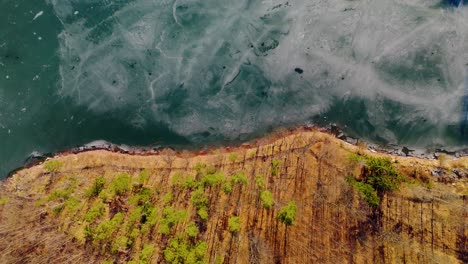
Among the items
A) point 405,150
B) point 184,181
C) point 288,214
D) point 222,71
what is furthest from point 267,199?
point 405,150

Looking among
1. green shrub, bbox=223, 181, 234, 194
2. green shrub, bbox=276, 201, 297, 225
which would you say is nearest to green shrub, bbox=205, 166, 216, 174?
green shrub, bbox=223, 181, 234, 194

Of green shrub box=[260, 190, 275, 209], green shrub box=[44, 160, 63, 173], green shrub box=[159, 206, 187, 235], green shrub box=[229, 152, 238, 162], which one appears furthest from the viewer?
green shrub box=[44, 160, 63, 173]

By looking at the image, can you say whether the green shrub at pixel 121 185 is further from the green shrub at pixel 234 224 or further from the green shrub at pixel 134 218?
the green shrub at pixel 234 224

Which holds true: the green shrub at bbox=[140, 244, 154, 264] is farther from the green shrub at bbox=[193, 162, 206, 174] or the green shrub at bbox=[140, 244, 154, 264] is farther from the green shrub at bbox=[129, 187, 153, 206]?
the green shrub at bbox=[193, 162, 206, 174]

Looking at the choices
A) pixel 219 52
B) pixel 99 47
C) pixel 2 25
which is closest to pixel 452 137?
pixel 219 52

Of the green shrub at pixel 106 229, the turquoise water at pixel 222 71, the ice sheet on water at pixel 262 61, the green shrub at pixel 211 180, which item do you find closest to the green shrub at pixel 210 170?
the green shrub at pixel 211 180

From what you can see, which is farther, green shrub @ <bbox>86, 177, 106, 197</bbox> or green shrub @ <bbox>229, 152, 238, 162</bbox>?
green shrub @ <bbox>229, 152, 238, 162</bbox>

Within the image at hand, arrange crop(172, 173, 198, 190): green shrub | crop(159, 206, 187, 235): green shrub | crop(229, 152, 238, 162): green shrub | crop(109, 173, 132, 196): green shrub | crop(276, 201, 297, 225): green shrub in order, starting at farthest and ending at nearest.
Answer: crop(229, 152, 238, 162): green shrub, crop(109, 173, 132, 196): green shrub, crop(172, 173, 198, 190): green shrub, crop(159, 206, 187, 235): green shrub, crop(276, 201, 297, 225): green shrub
